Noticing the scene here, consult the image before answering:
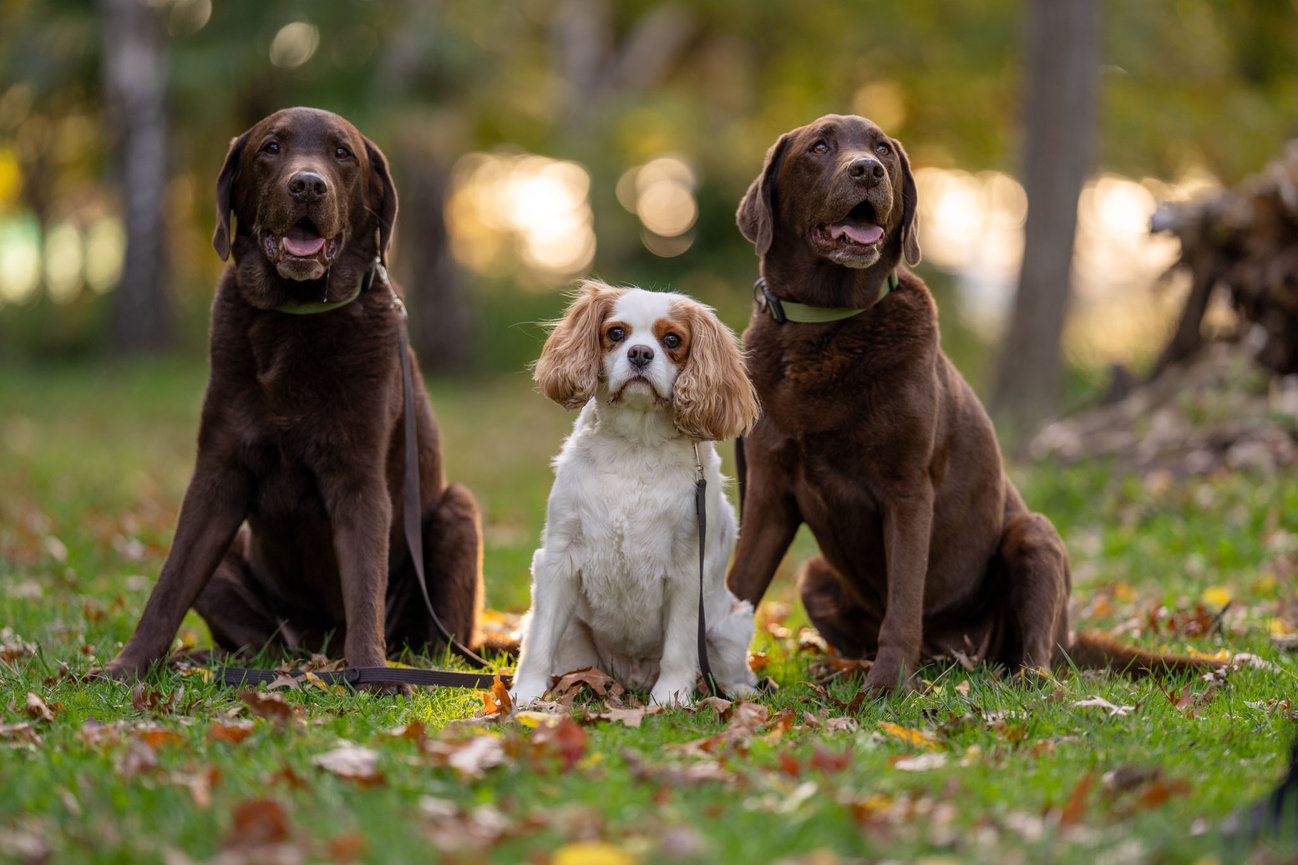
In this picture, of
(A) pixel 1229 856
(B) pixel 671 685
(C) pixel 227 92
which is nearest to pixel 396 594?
(B) pixel 671 685

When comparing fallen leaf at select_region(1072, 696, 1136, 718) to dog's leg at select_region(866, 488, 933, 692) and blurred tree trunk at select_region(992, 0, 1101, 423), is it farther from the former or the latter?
blurred tree trunk at select_region(992, 0, 1101, 423)

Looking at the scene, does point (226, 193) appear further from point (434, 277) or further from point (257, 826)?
point (434, 277)

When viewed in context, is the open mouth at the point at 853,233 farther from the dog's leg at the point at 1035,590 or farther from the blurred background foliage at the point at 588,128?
the blurred background foliage at the point at 588,128

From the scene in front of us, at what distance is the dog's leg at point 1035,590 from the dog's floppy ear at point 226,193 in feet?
9.67

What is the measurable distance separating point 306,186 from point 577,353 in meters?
1.00

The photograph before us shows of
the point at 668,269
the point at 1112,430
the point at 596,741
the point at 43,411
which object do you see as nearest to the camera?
the point at 596,741

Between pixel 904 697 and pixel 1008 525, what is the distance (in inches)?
42.3

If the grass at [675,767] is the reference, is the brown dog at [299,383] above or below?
above

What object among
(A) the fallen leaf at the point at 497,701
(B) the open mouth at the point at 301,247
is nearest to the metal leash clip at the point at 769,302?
(B) the open mouth at the point at 301,247

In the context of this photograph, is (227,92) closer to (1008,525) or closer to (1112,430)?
(1112,430)

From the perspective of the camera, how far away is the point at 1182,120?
23.0 m

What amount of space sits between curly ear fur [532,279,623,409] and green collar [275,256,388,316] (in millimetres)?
715

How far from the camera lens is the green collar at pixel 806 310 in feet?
14.1

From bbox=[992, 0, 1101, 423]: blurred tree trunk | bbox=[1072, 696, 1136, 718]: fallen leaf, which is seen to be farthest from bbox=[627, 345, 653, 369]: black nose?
bbox=[992, 0, 1101, 423]: blurred tree trunk
